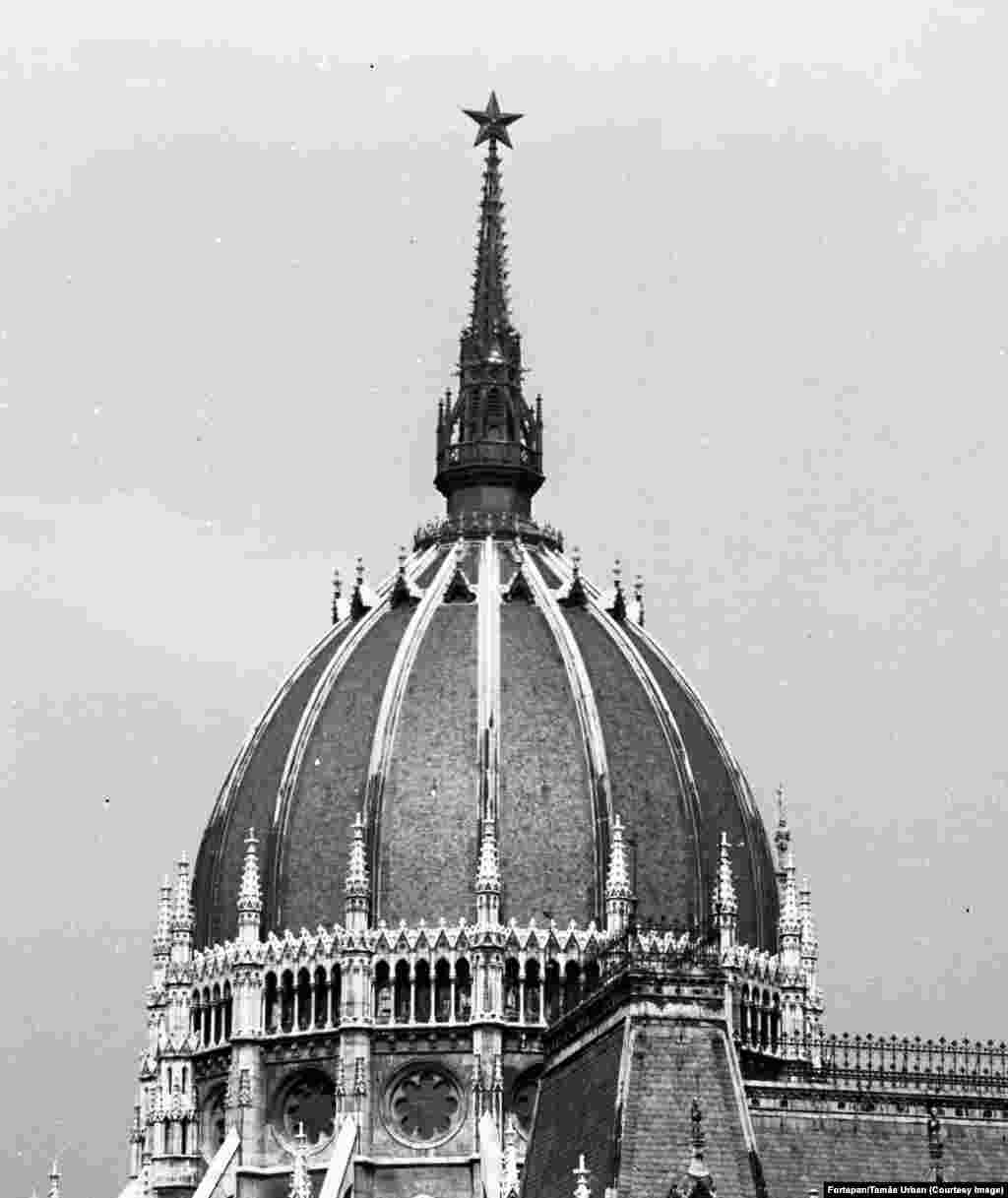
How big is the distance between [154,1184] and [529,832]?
1665cm

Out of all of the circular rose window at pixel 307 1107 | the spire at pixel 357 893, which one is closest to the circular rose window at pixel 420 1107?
the circular rose window at pixel 307 1107

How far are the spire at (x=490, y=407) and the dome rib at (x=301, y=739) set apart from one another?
5.51 meters

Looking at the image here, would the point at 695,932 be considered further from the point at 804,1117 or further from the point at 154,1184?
the point at 804,1117

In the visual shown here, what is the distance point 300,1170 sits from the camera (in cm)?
10444

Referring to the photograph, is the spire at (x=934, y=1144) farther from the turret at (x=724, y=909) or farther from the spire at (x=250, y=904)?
the spire at (x=250, y=904)

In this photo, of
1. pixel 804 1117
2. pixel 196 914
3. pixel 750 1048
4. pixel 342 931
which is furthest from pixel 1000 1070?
pixel 196 914

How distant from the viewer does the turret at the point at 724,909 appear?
112m

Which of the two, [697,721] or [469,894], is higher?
[697,721]

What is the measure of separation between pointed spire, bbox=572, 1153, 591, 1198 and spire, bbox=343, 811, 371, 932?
132 ft

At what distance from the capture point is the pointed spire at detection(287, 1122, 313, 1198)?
104 m

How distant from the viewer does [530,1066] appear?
109875mm

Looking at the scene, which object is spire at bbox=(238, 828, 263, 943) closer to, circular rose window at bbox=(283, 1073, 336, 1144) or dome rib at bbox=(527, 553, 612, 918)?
circular rose window at bbox=(283, 1073, 336, 1144)

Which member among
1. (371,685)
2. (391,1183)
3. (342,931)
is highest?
(371,685)

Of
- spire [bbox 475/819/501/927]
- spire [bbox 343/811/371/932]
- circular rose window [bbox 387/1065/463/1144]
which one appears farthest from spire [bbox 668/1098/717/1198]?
spire [bbox 343/811/371/932]
